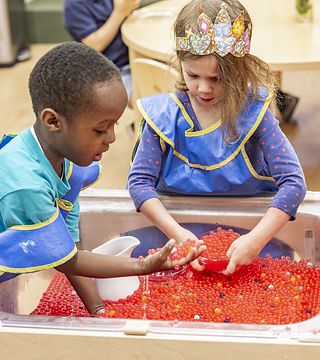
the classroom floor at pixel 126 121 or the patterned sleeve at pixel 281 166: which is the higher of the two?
the patterned sleeve at pixel 281 166

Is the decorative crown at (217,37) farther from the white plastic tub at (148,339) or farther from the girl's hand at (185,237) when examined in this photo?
the white plastic tub at (148,339)

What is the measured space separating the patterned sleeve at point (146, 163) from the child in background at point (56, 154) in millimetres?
328

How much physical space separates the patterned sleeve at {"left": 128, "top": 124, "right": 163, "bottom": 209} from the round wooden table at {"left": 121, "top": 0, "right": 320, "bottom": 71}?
68 centimetres

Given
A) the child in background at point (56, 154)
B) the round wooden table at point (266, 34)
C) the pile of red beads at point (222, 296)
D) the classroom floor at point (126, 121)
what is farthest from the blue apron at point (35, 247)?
the classroom floor at point (126, 121)

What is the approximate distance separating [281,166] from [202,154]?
0.16 metres

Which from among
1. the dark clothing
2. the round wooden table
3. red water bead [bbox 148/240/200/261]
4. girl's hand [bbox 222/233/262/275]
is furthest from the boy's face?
the dark clothing

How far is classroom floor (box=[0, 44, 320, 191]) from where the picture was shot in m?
2.80

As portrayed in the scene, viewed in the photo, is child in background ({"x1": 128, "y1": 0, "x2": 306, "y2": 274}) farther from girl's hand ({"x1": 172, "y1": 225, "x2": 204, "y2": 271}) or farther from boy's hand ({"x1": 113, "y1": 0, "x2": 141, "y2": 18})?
boy's hand ({"x1": 113, "y1": 0, "x2": 141, "y2": 18})

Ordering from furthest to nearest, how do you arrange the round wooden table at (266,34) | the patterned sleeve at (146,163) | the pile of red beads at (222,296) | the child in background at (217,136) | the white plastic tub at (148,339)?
1. the round wooden table at (266,34)
2. the patterned sleeve at (146,163)
3. the child in background at (217,136)
4. the pile of red beads at (222,296)
5. the white plastic tub at (148,339)

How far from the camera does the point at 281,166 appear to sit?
145 centimetres

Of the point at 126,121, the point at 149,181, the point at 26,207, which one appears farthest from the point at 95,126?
the point at 126,121

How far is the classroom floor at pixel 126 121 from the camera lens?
2799 millimetres

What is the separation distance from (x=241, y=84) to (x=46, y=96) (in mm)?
461

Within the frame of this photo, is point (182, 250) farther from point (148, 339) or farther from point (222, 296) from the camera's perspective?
point (148, 339)
